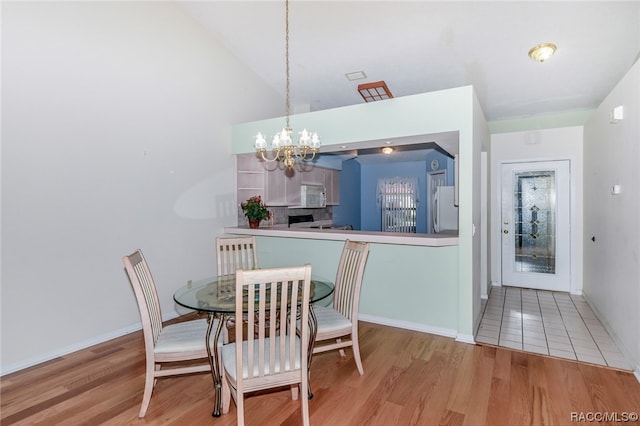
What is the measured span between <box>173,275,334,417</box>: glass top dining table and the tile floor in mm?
1832

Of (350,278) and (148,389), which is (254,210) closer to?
(350,278)

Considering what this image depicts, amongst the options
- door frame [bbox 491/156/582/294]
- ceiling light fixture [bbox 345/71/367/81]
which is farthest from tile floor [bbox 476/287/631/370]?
ceiling light fixture [bbox 345/71/367/81]

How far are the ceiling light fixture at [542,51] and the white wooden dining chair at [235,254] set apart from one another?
11.2ft

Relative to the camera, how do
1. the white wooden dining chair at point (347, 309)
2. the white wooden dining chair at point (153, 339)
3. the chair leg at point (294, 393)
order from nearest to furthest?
the white wooden dining chair at point (153, 339)
the chair leg at point (294, 393)
the white wooden dining chair at point (347, 309)

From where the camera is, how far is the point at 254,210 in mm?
4523

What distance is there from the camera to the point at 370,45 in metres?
3.83

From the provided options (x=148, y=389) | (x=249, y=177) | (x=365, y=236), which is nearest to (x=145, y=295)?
(x=148, y=389)

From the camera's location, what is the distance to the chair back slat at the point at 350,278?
2.54 m

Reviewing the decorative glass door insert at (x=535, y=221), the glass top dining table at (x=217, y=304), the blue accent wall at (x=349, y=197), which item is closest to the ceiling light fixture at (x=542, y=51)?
the decorative glass door insert at (x=535, y=221)

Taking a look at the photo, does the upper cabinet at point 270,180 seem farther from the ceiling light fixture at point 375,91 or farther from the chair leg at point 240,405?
the chair leg at point 240,405

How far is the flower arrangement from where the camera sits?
14.8 feet

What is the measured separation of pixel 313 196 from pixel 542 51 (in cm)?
382

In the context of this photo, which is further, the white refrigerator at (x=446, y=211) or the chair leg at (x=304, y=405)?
the white refrigerator at (x=446, y=211)

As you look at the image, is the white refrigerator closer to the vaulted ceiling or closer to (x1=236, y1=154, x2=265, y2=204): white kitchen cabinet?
the vaulted ceiling
